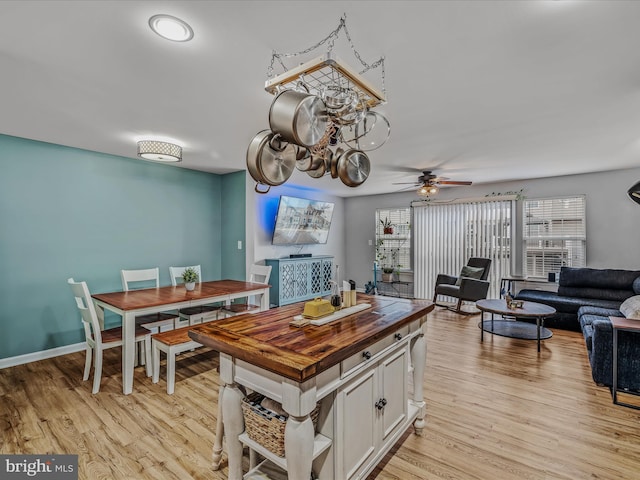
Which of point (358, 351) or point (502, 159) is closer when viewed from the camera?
point (358, 351)

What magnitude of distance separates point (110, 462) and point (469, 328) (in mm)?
4419

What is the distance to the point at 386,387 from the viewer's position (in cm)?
182

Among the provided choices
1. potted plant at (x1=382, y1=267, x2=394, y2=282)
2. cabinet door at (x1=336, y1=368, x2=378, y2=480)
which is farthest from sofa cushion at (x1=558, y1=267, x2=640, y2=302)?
cabinet door at (x1=336, y1=368, x2=378, y2=480)

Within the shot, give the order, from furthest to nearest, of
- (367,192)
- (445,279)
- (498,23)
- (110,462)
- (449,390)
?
(367,192) < (445,279) < (449,390) < (110,462) < (498,23)

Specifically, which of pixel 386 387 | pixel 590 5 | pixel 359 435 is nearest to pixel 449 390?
pixel 386 387

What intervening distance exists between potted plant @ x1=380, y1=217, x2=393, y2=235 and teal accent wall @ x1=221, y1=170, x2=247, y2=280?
350cm

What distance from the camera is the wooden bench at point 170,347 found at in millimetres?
2740

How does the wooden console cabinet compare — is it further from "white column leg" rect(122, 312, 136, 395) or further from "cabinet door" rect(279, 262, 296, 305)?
"white column leg" rect(122, 312, 136, 395)

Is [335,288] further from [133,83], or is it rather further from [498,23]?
[133,83]

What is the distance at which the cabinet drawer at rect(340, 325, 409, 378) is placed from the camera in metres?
1.50

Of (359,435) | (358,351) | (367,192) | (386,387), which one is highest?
(367,192)

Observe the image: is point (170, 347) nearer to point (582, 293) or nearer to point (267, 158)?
point (267, 158)

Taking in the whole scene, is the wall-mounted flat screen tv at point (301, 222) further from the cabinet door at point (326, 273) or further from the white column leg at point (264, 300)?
the white column leg at point (264, 300)

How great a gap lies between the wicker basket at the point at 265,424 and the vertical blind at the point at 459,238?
5587mm
